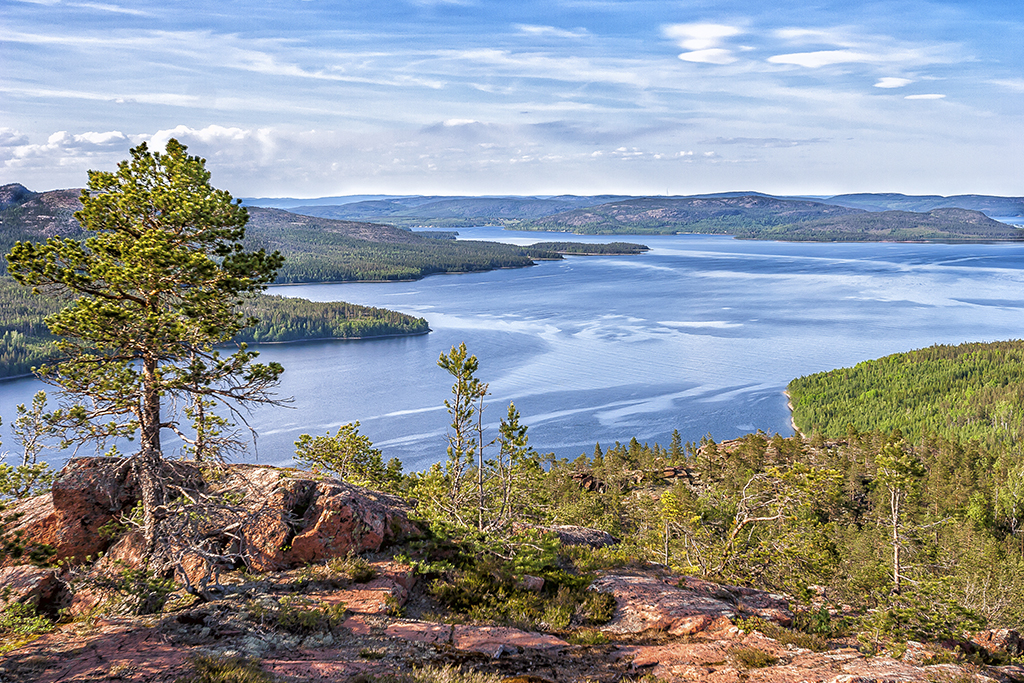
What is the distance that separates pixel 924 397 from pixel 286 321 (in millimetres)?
119549

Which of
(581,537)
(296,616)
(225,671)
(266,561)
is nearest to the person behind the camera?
(225,671)

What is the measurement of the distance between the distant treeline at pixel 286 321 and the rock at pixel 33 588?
116700 mm

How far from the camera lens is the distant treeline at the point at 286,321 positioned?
121000mm

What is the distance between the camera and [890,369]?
102 meters

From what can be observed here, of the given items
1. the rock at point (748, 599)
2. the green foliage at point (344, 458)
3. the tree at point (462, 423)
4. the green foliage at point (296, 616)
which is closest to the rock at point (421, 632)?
the green foliage at point (296, 616)

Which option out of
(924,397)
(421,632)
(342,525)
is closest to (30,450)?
(342,525)

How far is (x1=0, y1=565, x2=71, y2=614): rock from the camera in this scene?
11.4m

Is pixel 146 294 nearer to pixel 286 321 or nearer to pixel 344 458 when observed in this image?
pixel 344 458

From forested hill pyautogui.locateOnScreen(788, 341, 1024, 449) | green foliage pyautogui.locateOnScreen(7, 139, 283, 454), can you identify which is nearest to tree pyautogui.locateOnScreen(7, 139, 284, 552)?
green foliage pyautogui.locateOnScreen(7, 139, 283, 454)

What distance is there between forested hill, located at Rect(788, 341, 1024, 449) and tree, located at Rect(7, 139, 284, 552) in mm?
82617

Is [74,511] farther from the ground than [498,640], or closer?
farther from the ground

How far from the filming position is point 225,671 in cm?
923

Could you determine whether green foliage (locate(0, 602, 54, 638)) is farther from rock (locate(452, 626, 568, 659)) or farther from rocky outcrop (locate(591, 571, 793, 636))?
rocky outcrop (locate(591, 571, 793, 636))

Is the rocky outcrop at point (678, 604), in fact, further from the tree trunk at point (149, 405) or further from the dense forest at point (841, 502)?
the tree trunk at point (149, 405)
